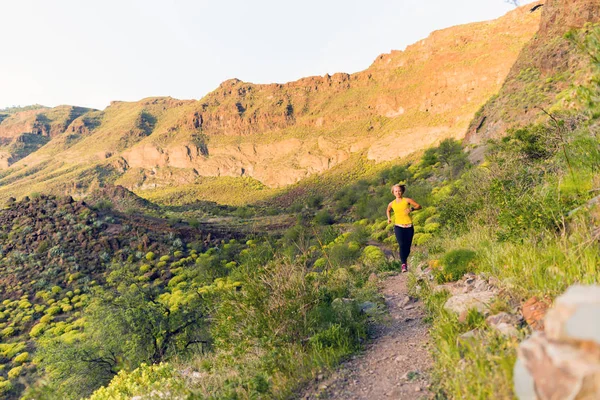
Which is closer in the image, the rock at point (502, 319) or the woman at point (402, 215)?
the rock at point (502, 319)

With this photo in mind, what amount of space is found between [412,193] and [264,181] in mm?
90687

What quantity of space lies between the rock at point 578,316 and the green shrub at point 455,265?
3676 mm

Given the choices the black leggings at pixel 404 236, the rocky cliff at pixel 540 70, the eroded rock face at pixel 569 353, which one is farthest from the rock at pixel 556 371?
the rocky cliff at pixel 540 70

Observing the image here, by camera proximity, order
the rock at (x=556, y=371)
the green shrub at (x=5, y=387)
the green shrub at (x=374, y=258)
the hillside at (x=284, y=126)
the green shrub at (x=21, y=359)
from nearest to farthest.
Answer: the rock at (x=556, y=371)
the green shrub at (x=374, y=258)
the green shrub at (x=5, y=387)
the green shrub at (x=21, y=359)
the hillside at (x=284, y=126)

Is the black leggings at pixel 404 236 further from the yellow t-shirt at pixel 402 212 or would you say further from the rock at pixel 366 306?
the rock at pixel 366 306

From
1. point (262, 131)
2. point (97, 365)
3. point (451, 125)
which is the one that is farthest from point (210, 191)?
point (97, 365)

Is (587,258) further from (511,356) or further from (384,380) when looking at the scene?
(384,380)

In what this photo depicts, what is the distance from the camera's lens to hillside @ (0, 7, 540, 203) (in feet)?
273

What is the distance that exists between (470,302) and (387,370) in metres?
1.13

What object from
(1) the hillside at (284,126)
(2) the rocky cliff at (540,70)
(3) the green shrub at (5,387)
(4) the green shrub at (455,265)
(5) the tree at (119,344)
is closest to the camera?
(4) the green shrub at (455,265)

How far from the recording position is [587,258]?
267 centimetres

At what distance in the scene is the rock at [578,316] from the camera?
46.9 inches

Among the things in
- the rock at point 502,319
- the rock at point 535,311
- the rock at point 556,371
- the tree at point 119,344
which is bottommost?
the tree at point 119,344

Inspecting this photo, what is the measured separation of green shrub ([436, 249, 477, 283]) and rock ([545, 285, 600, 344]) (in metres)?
3.68
